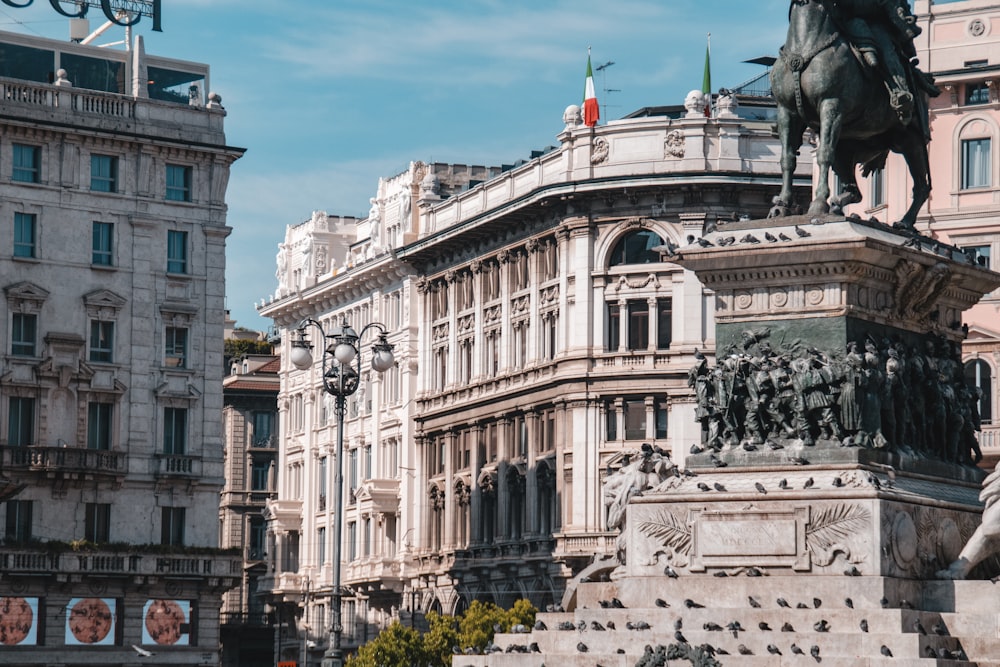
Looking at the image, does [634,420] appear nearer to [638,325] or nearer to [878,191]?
[638,325]

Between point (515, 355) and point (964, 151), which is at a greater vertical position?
point (964, 151)

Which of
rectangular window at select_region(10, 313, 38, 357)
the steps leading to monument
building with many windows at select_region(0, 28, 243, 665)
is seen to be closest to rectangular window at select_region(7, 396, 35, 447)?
building with many windows at select_region(0, 28, 243, 665)

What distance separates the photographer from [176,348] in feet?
279

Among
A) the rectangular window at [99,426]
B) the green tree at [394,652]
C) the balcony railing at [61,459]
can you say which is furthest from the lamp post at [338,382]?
the rectangular window at [99,426]

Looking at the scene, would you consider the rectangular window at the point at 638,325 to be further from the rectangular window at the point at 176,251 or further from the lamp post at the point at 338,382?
the lamp post at the point at 338,382

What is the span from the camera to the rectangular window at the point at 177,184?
85.8m

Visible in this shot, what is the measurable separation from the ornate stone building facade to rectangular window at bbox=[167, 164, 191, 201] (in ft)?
42.9

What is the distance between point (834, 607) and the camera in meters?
25.2

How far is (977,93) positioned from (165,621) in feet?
105

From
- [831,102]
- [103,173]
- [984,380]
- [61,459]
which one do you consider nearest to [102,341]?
[61,459]

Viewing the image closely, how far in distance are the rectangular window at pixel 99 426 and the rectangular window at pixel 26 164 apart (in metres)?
7.79

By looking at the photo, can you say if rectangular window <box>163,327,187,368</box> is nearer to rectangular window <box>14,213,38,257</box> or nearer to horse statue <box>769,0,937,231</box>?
rectangular window <box>14,213,38,257</box>

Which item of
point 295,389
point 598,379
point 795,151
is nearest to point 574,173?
point 598,379

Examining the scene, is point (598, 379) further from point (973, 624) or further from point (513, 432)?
point (973, 624)
